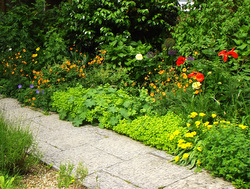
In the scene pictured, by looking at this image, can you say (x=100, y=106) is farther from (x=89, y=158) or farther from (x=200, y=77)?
(x=200, y=77)

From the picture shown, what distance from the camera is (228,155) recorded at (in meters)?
3.34

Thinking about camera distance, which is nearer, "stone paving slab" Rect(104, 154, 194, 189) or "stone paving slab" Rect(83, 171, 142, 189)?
"stone paving slab" Rect(83, 171, 142, 189)

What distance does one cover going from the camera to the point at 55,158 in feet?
13.0

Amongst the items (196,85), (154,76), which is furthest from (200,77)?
(154,76)

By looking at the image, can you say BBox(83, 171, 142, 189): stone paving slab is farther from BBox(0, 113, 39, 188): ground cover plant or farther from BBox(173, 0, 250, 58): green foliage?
BBox(173, 0, 250, 58): green foliage

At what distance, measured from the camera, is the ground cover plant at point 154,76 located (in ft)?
13.0

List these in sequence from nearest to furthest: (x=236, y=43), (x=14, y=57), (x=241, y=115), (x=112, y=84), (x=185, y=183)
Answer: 1. (x=185, y=183)
2. (x=241, y=115)
3. (x=236, y=43)
4. (x=112, y=84)
5. (x=14, y=57)

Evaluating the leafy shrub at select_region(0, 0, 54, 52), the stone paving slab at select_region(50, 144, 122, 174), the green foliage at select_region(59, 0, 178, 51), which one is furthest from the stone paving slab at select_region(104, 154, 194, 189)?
the leafy shrub at select_region(0, 0, 54, 52)

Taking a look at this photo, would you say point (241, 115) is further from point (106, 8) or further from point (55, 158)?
point (106, 8)

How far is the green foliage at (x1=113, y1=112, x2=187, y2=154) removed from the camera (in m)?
4.07

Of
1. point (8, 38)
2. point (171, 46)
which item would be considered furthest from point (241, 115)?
point (8, 38)

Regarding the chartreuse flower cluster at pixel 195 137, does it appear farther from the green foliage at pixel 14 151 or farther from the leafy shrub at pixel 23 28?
the leafy shrub at pixel 23 28

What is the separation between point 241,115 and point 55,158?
2473 millimetres

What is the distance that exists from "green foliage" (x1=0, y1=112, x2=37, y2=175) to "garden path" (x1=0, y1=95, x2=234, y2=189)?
197 millimetres
